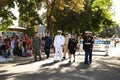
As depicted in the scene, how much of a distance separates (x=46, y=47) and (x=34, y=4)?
54.4 ft

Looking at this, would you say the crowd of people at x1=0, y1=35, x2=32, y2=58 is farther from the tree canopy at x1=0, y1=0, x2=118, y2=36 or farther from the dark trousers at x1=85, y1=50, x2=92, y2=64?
the dark trousers at x1=85, y1=50, x2=92, y2=64

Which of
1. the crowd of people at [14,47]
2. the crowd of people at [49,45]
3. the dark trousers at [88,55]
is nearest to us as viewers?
the dark trousers at [88,55]

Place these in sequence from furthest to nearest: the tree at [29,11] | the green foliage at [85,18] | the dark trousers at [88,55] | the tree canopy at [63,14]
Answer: the green foliage at [85,18] → the tree canopy at [63,14] → the tree at [29,11] → the dark trousers at [88,55]

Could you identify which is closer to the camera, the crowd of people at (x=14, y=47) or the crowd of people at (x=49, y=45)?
Answer: the crowd of people at (x=49, y=45)

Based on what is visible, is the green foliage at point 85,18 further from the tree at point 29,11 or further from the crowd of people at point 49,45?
the crowd of people at point 49,45

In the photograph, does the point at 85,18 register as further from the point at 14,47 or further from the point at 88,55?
the point at 88,55

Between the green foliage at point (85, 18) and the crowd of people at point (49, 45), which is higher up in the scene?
the green foliage at point (85, 18)

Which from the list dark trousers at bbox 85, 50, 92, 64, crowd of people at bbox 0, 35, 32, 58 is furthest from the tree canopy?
dark trousers at bbox 85, 50, 92, 64

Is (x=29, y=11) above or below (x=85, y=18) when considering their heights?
below

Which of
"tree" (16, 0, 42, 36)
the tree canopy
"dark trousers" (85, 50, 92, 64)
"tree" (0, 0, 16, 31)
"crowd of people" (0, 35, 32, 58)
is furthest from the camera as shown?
the tree canopy

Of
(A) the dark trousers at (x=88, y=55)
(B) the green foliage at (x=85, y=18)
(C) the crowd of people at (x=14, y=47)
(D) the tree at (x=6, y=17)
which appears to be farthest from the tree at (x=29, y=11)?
(A) the dark trousers at (x=88, y=55)

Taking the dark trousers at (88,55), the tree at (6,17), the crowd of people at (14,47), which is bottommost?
the dark trousers at (88,55)

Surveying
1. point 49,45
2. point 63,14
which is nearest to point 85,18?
point 63,14

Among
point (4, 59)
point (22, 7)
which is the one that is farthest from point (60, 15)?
point (4, 59)
